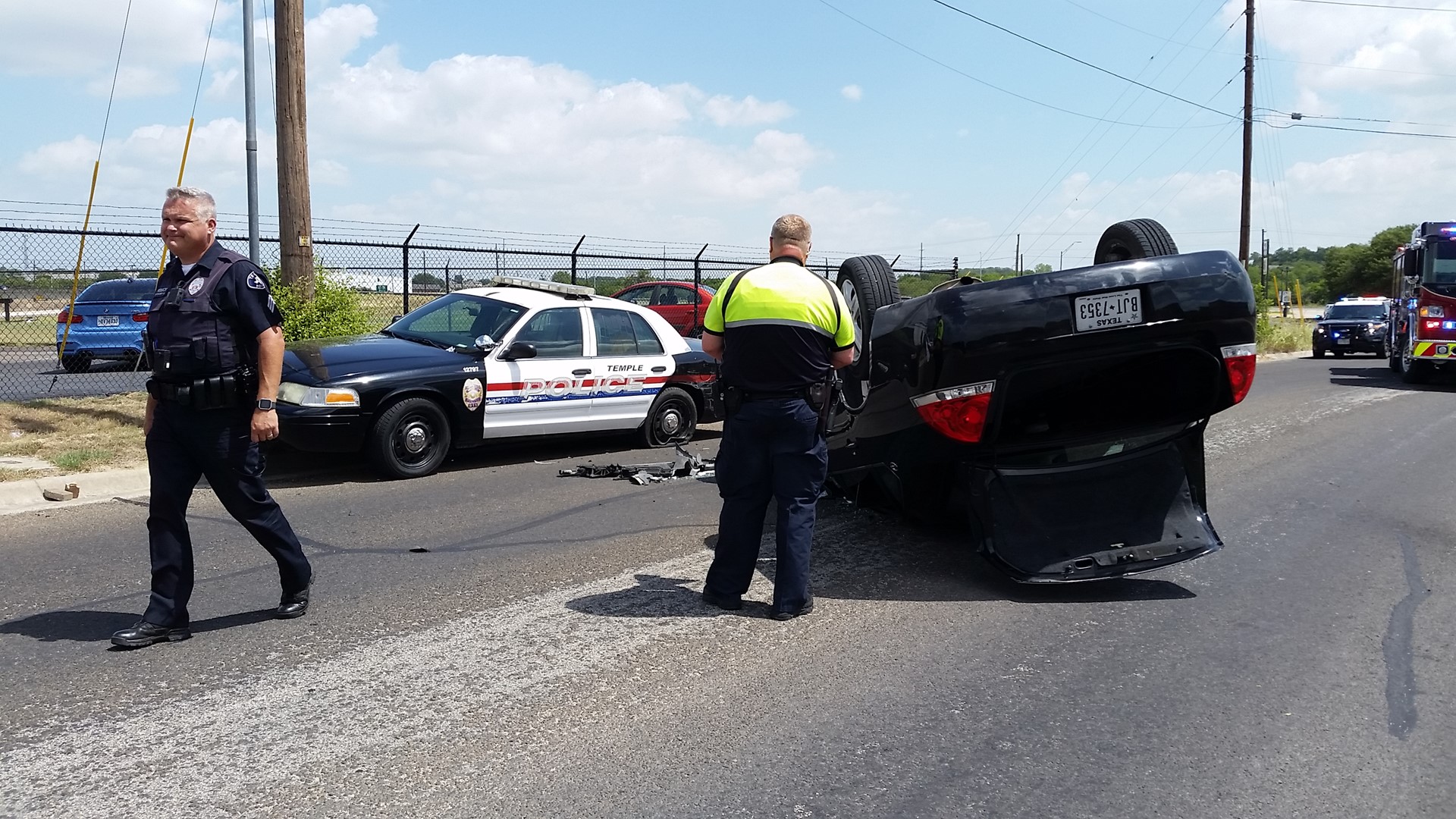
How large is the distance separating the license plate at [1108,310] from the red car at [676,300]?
53.7ft

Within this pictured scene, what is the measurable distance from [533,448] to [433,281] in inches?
376

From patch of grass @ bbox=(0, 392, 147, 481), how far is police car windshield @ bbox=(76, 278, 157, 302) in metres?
5.62

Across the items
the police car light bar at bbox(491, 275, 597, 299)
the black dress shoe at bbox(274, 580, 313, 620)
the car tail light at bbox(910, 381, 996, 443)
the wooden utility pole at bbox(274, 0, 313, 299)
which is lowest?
the black dress shoe at bbox(274, 580, 313, 620)

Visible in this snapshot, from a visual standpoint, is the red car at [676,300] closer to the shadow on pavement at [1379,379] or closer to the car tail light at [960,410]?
the shadow on pavement at [1379,379]

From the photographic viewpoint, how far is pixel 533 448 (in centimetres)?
1019

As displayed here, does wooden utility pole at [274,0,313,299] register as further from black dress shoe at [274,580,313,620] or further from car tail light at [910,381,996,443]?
car tail light at [910,381,996,443]

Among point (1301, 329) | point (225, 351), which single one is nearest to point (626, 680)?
point (225, 351)

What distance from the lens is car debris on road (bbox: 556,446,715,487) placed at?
28.1 ft

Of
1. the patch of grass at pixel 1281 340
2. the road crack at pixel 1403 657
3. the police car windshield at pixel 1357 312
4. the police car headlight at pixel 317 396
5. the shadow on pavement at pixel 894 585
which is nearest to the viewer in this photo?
the road crack at pixel 1403 657

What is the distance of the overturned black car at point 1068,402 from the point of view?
4.89m

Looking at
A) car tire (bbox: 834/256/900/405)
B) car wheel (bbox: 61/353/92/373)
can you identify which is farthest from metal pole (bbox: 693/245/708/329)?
car tire (bbox: 834/256/900/405)

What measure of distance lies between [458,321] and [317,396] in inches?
70.9

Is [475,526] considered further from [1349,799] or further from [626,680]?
[1349,799]

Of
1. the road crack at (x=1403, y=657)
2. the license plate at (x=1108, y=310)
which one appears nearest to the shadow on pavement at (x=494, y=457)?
the license plate at (x=1108, y=310)
